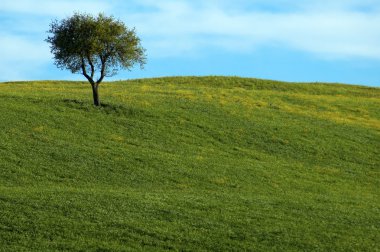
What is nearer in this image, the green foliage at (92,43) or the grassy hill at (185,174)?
the grassy hill at (185,174)

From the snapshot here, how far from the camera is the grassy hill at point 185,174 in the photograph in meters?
25.7

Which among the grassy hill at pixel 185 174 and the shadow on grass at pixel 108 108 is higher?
the shadow on grass at pixel 108 108

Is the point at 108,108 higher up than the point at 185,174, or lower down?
higher up

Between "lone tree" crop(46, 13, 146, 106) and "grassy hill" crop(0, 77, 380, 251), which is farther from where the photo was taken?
"lone tree" crop(46, 13, 146, 106)

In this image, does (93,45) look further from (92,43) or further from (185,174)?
(185,174)

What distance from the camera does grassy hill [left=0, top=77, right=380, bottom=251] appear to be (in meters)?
25.7

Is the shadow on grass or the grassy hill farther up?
the shadow on grass

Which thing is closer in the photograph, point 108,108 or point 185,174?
point 185,174

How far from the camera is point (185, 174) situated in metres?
41.3

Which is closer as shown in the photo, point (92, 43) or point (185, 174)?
point (185, 174)

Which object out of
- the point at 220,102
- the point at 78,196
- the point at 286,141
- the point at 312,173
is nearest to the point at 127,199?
the point at 78,196

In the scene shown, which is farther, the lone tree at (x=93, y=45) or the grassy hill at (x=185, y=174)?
the lone tree at (x=93, y=45)

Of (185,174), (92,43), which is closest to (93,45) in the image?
(92,43)

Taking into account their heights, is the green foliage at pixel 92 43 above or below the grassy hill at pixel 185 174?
above
